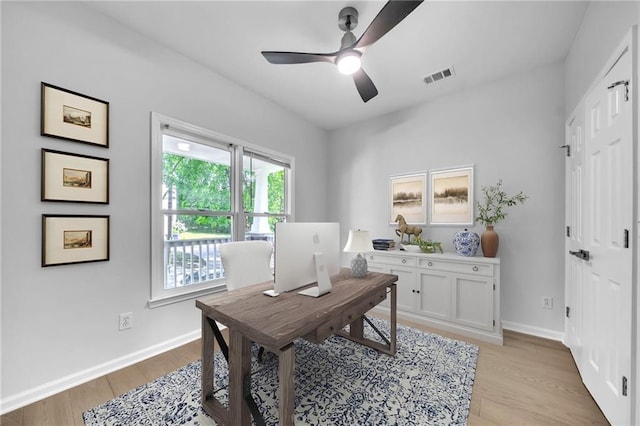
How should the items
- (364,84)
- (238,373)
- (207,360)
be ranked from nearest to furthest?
(238,373) → (207,360) → (364,84)

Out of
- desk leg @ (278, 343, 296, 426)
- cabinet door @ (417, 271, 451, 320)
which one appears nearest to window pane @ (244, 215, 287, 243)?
cabinet door @ (417, 271, 451, 320)

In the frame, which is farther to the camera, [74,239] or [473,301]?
[473,301]

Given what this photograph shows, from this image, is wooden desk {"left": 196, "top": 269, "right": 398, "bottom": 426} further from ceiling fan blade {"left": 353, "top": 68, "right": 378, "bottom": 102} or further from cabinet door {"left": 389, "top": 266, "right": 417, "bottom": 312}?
ceiling fan blade {"left": 353, "top": 68, "right": 378, "bottom": 102}

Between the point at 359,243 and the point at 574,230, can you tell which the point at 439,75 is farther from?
the point at 359,243

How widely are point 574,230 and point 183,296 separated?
3.65 metres

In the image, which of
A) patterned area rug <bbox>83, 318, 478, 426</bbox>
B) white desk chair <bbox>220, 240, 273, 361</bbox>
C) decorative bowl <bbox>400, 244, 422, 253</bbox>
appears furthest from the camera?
decorative bowl <bbox>400, 244, 422, 253</bbox>

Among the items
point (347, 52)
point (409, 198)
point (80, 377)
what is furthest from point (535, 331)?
point (80, 377)

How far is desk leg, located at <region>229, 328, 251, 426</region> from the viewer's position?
131 centimetres

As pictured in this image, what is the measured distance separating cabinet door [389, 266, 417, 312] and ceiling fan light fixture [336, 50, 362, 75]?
2.31 m

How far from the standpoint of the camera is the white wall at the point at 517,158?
254cm

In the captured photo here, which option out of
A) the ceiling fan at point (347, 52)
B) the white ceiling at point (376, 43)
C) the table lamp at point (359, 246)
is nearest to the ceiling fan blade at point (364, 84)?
the ceiling fan at point (347, 52)

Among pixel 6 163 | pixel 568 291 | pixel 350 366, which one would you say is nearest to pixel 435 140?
pixel 568 291

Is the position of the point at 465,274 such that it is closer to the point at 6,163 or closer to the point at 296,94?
the point at 296,94

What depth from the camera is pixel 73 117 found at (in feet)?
5.96
